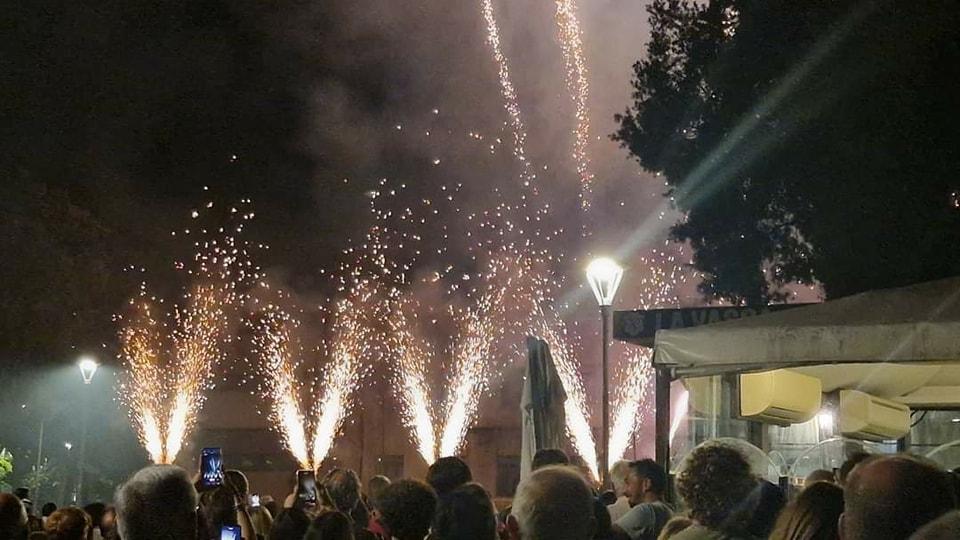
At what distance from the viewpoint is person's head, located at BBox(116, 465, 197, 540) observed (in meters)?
3.57

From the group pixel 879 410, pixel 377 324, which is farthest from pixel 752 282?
pixel 377 324

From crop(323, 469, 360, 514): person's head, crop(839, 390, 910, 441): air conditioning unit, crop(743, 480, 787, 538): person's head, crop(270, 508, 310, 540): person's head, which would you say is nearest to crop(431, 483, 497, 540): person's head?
crop(743, 480, 787, 538): person's head

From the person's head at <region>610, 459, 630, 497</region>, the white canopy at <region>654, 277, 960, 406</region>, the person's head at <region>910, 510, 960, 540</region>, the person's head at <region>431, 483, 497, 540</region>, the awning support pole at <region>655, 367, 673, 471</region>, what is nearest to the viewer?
the person's head at <region>910, 510, 960, 540</region>

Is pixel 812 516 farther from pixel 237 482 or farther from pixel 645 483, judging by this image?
pixel 237 482

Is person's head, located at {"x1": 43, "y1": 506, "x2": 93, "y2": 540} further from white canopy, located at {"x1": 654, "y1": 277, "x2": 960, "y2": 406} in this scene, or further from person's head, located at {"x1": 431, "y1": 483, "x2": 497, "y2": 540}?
white canopy, located at {"x1": 654, "y1": 277, "x2": 960, "y2": 406}

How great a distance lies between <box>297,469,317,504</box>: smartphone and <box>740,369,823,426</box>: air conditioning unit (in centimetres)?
451

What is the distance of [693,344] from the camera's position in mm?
7637

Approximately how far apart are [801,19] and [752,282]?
6.55m

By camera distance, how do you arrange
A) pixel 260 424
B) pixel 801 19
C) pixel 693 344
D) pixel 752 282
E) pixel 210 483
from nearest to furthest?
pixel 210 483
pixel 693 344
pixel 801 19
pixel 752 282
pixel 260 424

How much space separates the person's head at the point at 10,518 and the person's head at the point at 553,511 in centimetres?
270

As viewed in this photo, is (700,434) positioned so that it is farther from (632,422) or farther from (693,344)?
(632,422)

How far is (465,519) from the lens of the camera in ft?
14.5

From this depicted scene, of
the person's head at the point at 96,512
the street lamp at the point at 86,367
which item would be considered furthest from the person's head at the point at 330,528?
the street lamp at the point at 86,367

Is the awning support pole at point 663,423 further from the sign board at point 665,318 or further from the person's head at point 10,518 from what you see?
the person's head at point 10,518
